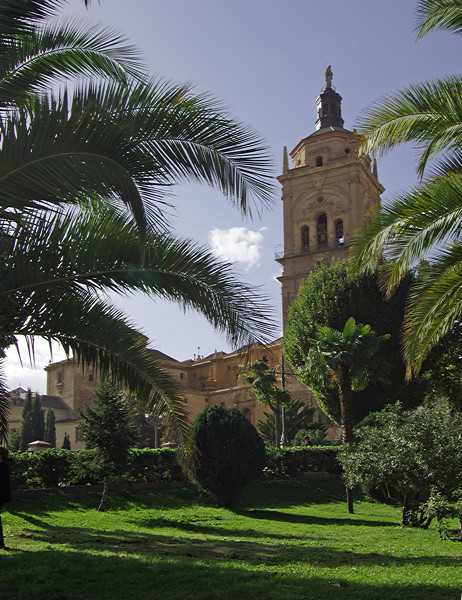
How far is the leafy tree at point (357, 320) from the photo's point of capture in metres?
27.7

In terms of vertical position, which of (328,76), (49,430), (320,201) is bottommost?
(49,430)

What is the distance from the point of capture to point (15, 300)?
284 inches

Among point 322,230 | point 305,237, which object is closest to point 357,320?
point 322,230

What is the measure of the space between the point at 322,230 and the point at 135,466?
1619 inches

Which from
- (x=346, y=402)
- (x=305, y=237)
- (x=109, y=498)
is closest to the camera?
(x=109, y=498)

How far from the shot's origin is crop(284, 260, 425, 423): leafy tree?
27688mm

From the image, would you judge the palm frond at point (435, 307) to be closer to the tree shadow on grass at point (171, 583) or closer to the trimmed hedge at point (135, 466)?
the tree shadow on grass at point (171, 583)

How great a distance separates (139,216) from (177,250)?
164 centimetres

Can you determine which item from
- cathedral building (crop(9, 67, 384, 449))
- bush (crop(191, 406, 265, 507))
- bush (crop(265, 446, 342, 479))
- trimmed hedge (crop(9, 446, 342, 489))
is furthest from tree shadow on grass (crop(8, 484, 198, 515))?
cathedral building (crop(9, 67, 384, 449))

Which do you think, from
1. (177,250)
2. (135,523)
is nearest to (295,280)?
(135,523)

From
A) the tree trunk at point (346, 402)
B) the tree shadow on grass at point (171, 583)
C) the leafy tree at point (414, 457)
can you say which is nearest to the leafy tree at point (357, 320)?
the tree trunk at point (346, 402)

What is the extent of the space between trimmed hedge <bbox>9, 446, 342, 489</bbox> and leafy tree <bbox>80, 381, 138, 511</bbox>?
36 cm

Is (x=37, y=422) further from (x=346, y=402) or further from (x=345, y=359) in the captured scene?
(x=345, y=359)

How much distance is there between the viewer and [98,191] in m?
6.43
